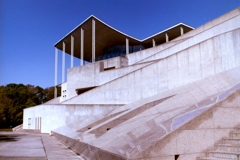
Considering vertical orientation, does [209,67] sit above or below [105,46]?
below

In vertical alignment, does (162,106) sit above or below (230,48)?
below

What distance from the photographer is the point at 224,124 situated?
204 inches

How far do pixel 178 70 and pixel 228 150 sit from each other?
786 centimetres

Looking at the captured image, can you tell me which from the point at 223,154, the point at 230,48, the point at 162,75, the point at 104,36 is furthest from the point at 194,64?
the point at 104,36

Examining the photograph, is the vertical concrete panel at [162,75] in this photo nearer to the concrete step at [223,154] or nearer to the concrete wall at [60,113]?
the concrete wall at [60,113]

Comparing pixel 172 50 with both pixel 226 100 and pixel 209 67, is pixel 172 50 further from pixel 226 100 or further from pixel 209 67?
pixel 226 100

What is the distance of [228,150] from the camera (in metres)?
4.62

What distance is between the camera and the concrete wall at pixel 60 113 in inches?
663

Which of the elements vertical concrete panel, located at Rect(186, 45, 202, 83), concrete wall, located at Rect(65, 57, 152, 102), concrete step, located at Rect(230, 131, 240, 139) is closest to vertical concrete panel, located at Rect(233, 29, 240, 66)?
vertical concrete panel, located at Rect(186, 45, 202, 83)

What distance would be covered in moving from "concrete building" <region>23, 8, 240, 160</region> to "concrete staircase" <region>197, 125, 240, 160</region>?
0.7 inches

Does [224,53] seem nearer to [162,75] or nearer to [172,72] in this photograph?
[172,72]

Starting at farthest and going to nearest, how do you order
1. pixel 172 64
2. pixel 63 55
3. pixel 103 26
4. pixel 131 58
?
pixel 63 55, pixel 103 26, pixel 131 58, pixel 172 64

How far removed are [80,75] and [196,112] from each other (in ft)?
70.3

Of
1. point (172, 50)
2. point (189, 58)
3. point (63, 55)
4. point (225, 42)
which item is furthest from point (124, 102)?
point (63, 55)
